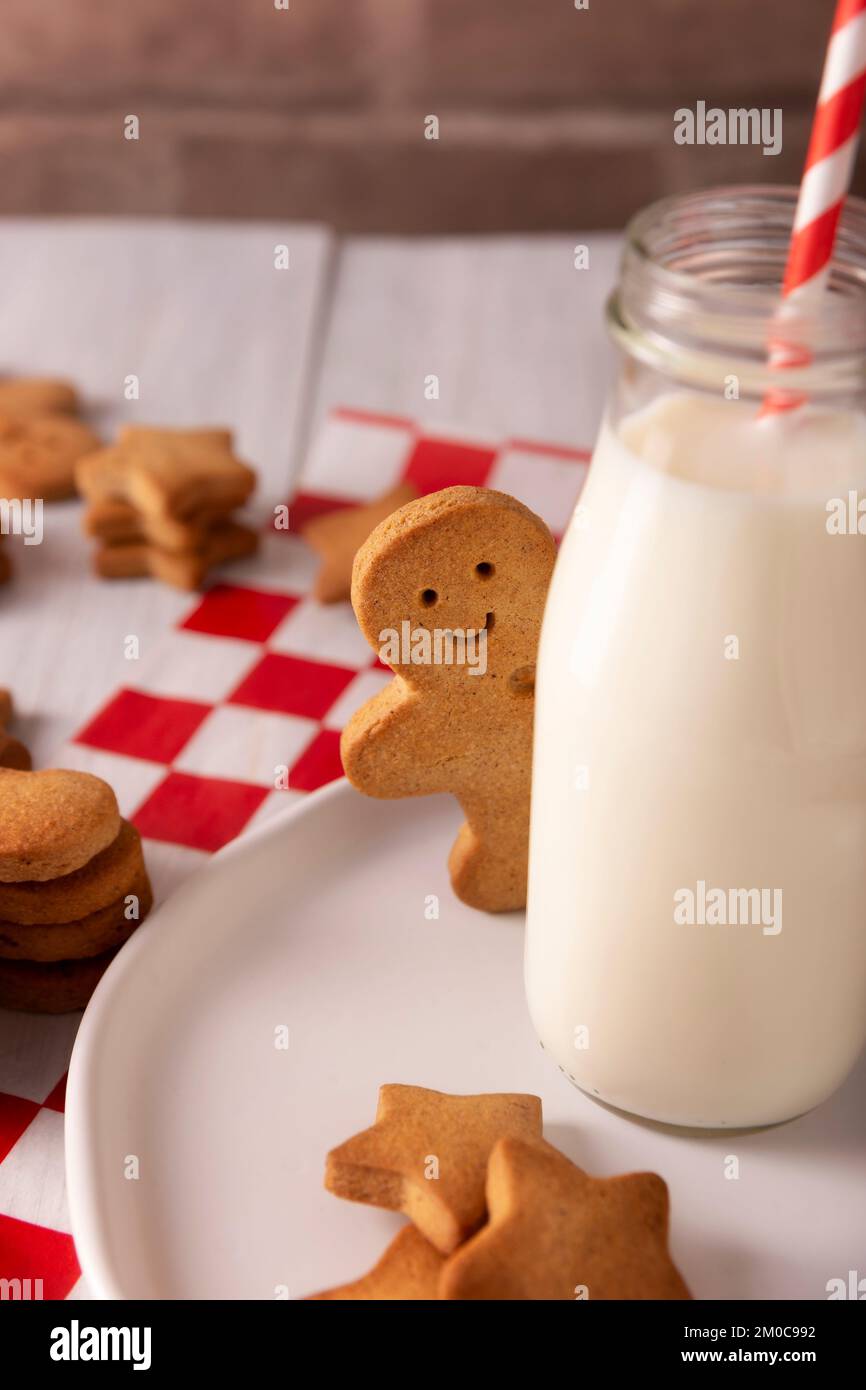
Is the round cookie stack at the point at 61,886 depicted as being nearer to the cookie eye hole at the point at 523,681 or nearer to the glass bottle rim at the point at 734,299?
the cookie eye hole at the point at 523,681

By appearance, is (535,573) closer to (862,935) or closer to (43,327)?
(862,935)

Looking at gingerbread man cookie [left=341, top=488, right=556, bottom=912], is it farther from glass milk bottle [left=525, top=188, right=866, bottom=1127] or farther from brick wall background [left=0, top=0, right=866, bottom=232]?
brick wall background [left=0, top=0, right=866, bottom=232]

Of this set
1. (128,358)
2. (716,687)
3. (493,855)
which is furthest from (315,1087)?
(128,358)

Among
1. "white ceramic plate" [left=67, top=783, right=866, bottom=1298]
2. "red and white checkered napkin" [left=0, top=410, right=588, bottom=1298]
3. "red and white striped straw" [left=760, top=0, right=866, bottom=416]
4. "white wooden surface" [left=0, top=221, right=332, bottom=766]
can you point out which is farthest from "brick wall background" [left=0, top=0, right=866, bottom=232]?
"red and white striped straw" [left=760, top=0, right=866, bottom=416]

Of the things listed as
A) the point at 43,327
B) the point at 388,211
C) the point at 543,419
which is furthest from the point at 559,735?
the point at 388,211

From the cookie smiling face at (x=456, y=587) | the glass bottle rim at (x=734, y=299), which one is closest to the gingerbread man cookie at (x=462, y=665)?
the cookie smiling face at (x=456, y=587)

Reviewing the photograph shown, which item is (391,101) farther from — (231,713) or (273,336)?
(231,713)
